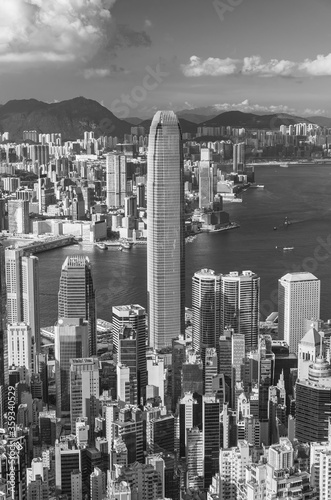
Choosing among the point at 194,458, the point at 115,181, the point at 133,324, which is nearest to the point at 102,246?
the point at 115,181

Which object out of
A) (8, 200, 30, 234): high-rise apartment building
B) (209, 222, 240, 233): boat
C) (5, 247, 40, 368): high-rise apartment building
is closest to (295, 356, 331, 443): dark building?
(5, 247, 40, 368): high-rise apartment building

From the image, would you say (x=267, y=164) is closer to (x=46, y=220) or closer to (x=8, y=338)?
(x=46, y=220)

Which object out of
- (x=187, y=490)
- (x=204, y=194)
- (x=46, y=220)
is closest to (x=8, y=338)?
(x=187, y=490)

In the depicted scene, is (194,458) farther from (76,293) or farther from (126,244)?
(126,244)

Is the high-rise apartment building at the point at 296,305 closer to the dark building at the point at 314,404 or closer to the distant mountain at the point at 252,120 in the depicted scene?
the dark building at the point at 314,404

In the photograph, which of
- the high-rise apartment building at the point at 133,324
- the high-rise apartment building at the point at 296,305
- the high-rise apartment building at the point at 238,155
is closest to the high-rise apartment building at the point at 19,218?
the high-rise apartment building at the point at 238,155

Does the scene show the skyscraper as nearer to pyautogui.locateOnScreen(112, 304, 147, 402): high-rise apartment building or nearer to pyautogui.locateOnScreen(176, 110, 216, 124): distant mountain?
pyautogui.locateOnScreen(112, 304, 147, 402): high-rise apartment building
